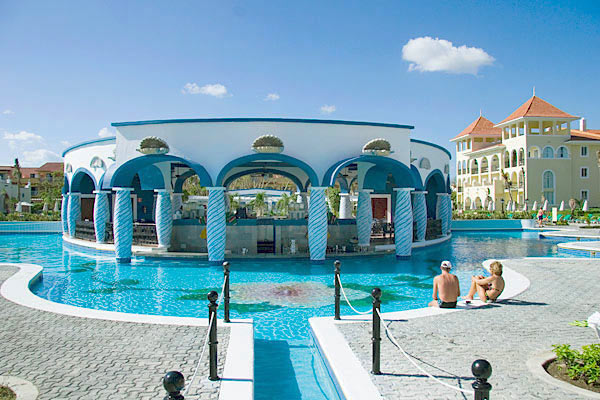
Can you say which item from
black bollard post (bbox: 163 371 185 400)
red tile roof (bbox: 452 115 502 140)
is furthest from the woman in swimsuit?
red tile roof (bbox: 452 115 502 140)

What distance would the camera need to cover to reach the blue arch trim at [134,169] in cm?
1570

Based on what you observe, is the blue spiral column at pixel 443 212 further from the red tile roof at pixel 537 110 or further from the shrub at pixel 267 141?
the red tile roof at pixel 537 110

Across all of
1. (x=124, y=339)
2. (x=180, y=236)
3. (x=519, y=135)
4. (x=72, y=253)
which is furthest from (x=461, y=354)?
(x=519, y=135)

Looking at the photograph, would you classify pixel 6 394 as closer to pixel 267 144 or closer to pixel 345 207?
pixel 267 144

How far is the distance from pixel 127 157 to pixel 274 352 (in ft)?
38.8

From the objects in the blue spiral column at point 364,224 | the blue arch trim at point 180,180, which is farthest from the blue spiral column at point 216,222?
the blue arch trim at point 180,180

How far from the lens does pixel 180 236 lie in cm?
1975

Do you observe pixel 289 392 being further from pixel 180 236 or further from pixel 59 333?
pixel 180 236

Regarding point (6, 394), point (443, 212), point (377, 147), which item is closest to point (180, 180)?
point (377, 147)

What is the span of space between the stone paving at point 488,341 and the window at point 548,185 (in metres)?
41.9

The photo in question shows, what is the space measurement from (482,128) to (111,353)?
58595 mm

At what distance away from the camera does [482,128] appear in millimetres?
A: 57188

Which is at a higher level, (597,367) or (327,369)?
(597,367)

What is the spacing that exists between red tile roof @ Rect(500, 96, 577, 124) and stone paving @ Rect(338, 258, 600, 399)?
42104 mm
